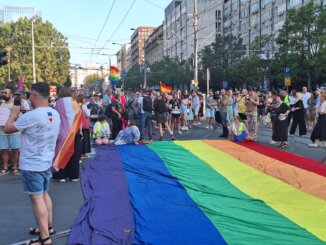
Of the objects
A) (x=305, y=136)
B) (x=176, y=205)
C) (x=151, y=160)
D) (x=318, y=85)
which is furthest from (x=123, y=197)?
(x=318, y=85)

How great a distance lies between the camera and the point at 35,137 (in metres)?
4.96

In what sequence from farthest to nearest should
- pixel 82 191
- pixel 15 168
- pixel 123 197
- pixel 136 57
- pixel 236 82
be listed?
1. pixel 136 57
2. pixel 236 82
3. pixel 15 168
4. pixel 82 191
5. pixel 123 197

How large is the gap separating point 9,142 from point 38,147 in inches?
191

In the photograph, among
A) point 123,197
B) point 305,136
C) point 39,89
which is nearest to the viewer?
point 39,89

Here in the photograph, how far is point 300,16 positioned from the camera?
39.9 meters

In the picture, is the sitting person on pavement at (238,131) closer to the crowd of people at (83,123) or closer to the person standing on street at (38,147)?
the crowd of people at (83,123)

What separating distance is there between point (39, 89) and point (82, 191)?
3342 mm

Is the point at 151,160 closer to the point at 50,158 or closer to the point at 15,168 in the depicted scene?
the point at 15,168

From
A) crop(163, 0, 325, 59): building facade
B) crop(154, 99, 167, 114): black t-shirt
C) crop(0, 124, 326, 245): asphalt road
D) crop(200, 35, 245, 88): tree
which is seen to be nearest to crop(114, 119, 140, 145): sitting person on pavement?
crop(154, 99, 167, 114): black t-shirt

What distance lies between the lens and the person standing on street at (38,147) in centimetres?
494

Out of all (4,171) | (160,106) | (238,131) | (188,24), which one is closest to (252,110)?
(238,131)

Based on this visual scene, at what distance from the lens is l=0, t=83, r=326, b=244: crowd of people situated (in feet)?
16.4

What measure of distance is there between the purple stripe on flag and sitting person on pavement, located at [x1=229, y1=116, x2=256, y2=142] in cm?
597

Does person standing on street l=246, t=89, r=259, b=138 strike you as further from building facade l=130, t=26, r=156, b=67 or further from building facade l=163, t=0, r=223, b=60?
building facade l=130, t=26, r=156, b=67
